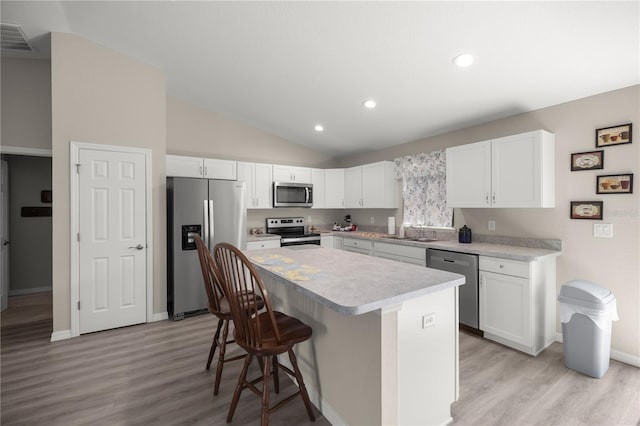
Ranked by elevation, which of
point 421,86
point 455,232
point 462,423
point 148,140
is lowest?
point 462,423

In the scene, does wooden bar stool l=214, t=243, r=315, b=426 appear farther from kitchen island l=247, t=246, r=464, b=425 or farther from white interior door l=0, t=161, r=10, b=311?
white interior door l=0, t=161, r=10, b=311

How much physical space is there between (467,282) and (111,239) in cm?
387

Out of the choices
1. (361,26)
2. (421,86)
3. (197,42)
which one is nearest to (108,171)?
(197,42)

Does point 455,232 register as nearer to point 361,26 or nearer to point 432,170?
point 432,170

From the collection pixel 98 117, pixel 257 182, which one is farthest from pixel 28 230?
pixel 257 182

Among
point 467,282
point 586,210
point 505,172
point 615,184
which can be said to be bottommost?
point 467,282

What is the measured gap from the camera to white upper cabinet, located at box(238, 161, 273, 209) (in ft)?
15.0

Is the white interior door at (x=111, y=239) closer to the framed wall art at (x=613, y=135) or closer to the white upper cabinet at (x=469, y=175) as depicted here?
the white upper cabinet at (x=469, y=175)

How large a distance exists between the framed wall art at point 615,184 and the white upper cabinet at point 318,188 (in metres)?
3.61

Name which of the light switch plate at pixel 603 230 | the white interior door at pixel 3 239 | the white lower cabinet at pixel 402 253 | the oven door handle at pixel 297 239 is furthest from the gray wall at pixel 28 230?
the light switch plate at pixel 603 230

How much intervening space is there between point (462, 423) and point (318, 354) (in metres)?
0.95

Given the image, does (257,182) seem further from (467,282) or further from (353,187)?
(467,282)

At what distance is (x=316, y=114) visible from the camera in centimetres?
405

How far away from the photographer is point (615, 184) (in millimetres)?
2508
